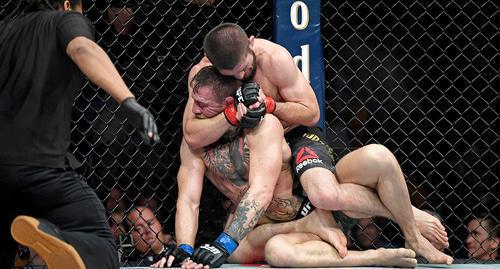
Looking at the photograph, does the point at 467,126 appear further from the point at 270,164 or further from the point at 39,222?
the point at 39,222

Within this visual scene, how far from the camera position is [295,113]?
3453mm

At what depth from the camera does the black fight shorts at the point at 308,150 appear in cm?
342

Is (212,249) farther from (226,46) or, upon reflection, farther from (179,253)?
(226,46)

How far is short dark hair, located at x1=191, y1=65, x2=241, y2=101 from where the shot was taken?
3.38 metres

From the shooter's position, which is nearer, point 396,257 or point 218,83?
point 396,257

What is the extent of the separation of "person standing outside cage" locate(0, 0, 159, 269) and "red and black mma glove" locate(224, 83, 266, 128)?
103 centimetres

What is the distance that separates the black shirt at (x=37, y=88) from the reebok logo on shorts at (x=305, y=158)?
1.28 m

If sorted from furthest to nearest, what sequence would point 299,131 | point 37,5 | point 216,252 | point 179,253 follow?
point 299,131 → point 179,253 → point 216,252 → point 37,5

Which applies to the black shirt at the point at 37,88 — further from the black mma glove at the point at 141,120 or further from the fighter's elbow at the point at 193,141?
the fighter's elbow at the point at 193,141

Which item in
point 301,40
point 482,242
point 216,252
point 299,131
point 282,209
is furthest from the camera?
point 482,242

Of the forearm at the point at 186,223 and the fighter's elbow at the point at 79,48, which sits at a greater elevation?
the fighter's elbow at the point at 79,48

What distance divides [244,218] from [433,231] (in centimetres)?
74

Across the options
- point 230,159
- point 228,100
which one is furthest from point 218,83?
point 230,159

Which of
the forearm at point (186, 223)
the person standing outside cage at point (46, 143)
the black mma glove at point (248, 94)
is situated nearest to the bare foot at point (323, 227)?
the forearm at point (186, 223)
